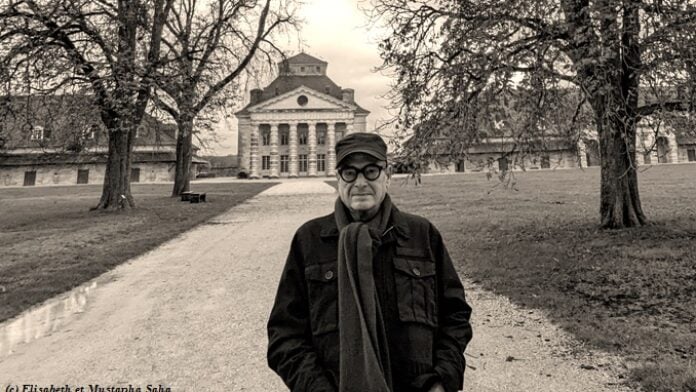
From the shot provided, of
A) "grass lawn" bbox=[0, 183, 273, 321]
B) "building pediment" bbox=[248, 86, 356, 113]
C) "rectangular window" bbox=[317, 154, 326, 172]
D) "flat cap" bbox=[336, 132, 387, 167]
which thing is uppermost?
"building pediment" bbox=[248, 86, 356, 113]

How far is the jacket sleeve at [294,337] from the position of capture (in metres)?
1.76

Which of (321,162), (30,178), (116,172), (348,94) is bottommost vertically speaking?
(116,172)

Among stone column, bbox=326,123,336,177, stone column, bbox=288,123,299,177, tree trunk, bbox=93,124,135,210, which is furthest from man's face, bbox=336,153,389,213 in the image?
stone column, bbox=288,123,299,177

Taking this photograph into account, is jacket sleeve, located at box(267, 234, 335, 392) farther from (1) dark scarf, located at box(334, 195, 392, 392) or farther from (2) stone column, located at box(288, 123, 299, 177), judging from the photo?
(2) stone column, located at box(288, 123, 299, 177)

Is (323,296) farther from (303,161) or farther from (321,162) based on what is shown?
(303,161)

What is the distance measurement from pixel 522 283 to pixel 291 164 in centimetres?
5812

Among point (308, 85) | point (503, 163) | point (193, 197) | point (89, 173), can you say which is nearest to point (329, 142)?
point (308, 85)

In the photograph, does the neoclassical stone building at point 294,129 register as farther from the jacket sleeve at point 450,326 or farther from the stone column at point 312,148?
the jacket sleeve at point 450,326

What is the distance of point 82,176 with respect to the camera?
5075 centimetres

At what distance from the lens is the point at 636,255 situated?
684 centimetres

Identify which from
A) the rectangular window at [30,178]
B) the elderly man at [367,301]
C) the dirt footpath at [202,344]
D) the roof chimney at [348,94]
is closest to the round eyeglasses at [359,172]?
the elderly man at [367,301]

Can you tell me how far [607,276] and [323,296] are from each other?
5.82m

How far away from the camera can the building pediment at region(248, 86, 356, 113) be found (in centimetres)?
6144

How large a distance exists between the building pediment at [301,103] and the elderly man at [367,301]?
61205 millimetres
